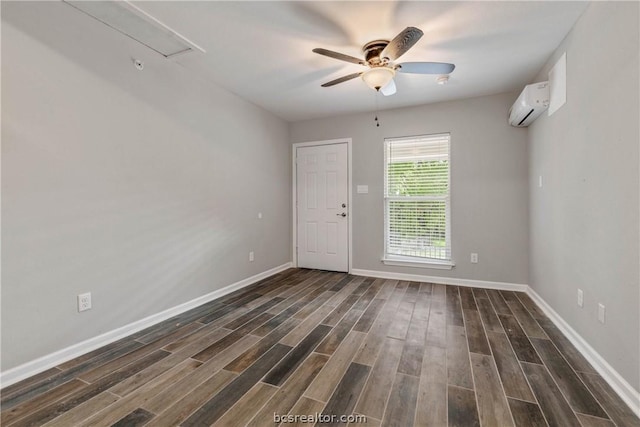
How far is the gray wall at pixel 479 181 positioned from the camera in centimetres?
370

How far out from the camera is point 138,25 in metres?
2.27

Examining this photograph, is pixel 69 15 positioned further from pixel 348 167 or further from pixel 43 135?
pixel 348 167

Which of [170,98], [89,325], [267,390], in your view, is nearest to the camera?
[267,390]

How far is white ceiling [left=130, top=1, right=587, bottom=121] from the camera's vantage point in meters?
2.10

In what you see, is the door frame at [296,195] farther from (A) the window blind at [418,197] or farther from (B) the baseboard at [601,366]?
(B) the baseboard at [601,366]

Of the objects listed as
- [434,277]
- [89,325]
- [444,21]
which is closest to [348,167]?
[434,277]

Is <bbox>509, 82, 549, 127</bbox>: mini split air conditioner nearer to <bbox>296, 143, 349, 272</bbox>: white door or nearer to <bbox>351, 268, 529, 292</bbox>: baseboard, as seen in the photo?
<bbox>351, 268, 529, 292</bbox>: baseboard

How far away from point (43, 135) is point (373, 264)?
3.99 metres

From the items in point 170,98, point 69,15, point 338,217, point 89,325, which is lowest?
point 89,325

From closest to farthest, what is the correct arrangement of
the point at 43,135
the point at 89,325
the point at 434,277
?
1. the point at 43,135
2. the point at 89,325
3. the point at 434,277

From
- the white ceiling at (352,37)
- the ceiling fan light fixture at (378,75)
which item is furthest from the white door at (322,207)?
the ceiling fan light fixture at (378,75)

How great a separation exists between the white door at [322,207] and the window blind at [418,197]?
73 centimetres

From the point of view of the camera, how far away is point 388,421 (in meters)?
1.49

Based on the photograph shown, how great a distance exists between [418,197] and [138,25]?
12.3ft
